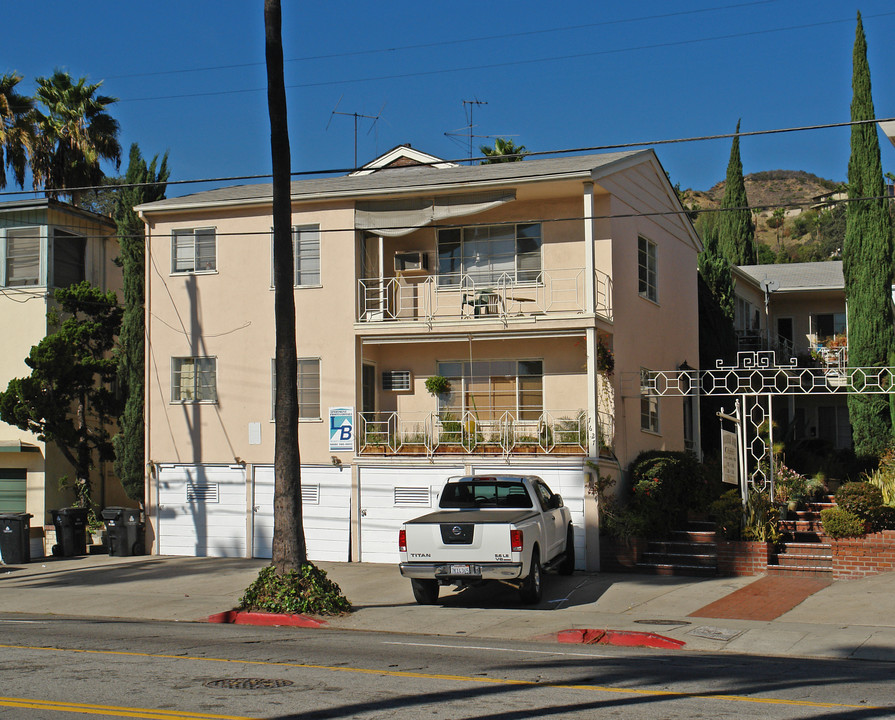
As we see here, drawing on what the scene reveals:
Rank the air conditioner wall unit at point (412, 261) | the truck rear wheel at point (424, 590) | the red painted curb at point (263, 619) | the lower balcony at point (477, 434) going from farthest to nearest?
the air conditioner wall unit at point (412, 261), the lower balcony at point (477, 434), the truck rear wheel at point (424, 590), the red painted curb at point (263, 619)

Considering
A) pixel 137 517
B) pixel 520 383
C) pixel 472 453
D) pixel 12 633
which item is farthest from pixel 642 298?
pixel 12 633

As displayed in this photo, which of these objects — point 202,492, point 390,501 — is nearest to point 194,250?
point 202,492

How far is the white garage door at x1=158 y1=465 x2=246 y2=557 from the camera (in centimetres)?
2223

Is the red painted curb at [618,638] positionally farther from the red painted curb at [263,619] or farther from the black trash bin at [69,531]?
the black trash bin at [69,531]

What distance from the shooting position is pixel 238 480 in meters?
22.2

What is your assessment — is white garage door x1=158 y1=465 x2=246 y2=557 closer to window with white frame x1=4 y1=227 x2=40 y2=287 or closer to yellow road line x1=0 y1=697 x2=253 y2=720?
window with white frame x1=4 y1=227 x2=40 y2=287

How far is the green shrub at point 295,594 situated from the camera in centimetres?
1456

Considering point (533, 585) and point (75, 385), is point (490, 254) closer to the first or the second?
point (533, 585)

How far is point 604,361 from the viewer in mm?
20875

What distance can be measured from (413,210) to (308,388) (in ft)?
15.0

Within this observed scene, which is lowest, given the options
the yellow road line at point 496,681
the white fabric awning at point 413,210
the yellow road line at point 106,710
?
the yellow road line at point 496,681

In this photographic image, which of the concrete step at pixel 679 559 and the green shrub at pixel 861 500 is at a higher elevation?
the green shrub at pixel 861 500

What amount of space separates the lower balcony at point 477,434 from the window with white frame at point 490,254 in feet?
10.3

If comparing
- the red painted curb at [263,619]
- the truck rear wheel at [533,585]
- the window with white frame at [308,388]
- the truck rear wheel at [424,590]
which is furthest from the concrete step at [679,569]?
the window with white frame at [308,388]
